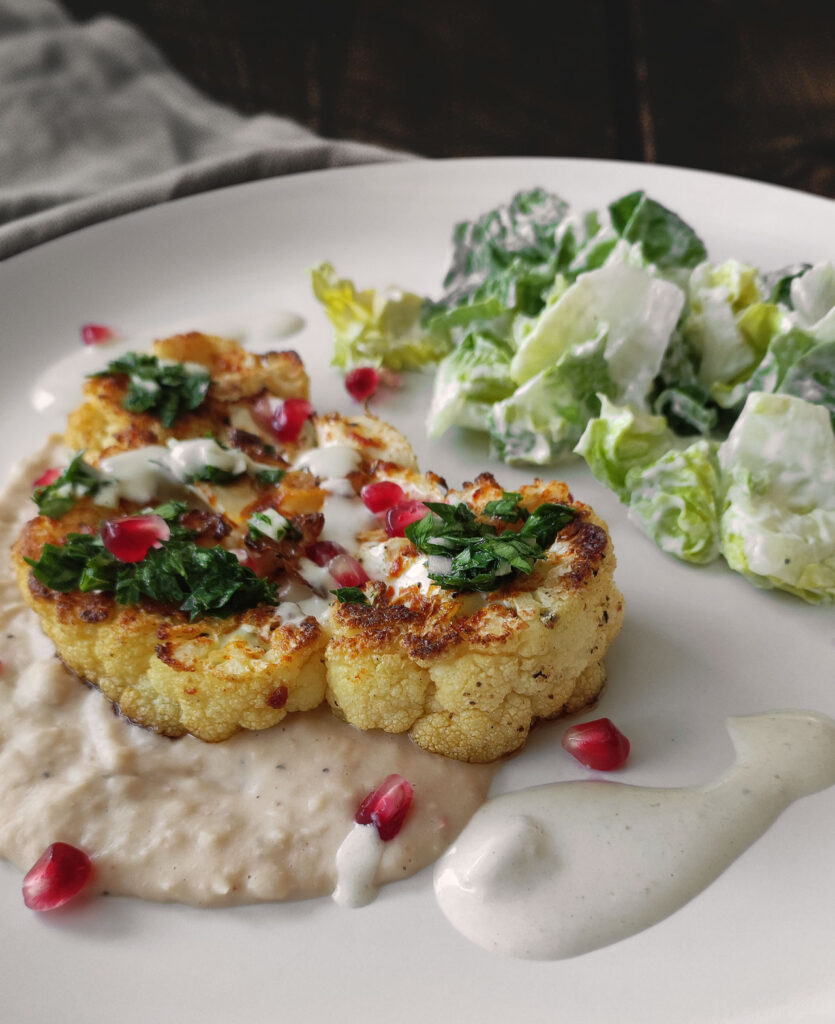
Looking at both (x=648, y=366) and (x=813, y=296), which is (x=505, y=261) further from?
(x=813, y=296)

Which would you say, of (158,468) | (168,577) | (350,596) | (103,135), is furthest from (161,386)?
(103,135)

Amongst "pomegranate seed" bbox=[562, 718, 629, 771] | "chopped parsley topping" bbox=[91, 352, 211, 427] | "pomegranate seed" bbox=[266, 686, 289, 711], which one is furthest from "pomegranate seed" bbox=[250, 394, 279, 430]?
"pomegranate seed" bbox=[562, 718, 629, 771]

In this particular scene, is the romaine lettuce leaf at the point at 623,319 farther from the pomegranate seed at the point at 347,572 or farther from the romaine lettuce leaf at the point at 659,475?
the pomegranate seed at the point at 347,572

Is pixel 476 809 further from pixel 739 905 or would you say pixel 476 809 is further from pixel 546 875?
pixel 739 905

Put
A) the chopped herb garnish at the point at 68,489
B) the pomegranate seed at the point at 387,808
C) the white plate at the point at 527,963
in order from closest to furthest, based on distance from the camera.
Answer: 1. the white plate at the point at 527,963
2. the pomegranate seed at the point at 387,808
3. the chopped herb garnish at the point at 68,489

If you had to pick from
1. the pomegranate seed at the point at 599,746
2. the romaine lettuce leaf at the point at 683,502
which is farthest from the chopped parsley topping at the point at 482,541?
the romaine lettuce leaf at the point at 683,502

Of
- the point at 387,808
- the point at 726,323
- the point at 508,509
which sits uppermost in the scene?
the point at 726,323
